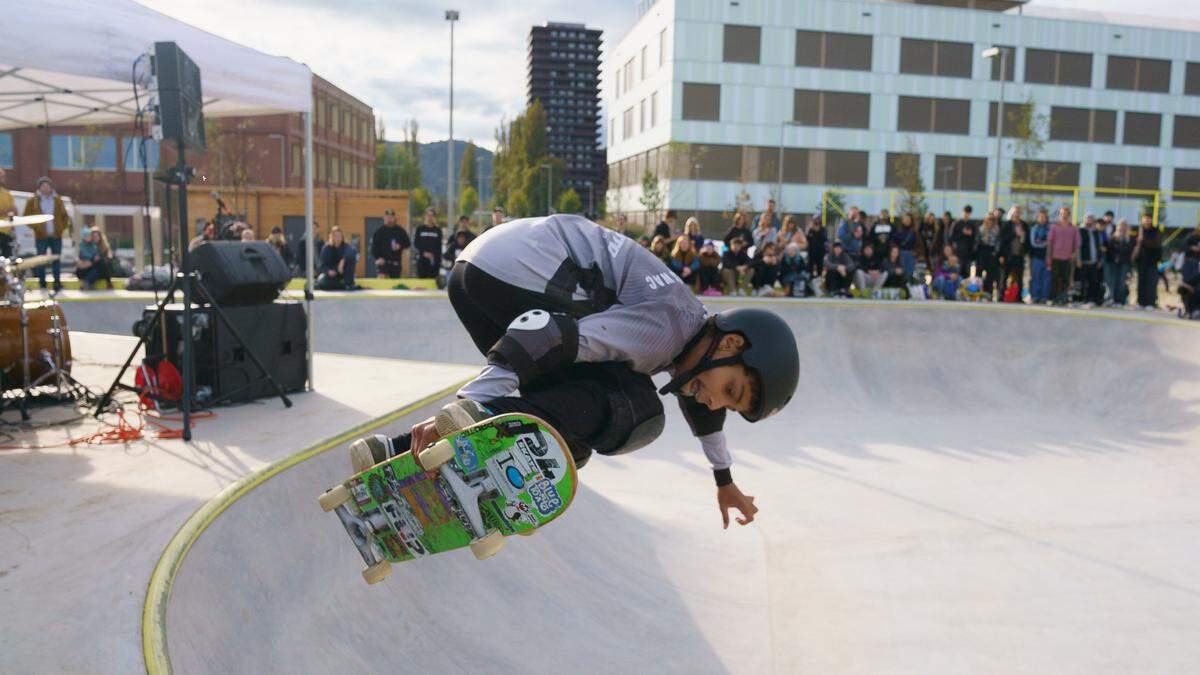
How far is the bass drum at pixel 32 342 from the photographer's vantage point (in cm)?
577

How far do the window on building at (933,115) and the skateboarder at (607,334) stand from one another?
43672mm

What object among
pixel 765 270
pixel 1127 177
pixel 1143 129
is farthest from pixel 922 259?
pixel 1143 129

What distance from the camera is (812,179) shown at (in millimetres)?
42156

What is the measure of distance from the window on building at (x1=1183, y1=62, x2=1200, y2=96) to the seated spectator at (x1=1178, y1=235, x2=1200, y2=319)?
3952 cm

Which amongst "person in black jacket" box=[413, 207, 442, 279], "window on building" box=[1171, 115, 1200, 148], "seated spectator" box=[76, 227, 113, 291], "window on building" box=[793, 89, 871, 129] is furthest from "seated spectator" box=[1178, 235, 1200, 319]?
"window on building" box=[1171, 115, 1200, 148]

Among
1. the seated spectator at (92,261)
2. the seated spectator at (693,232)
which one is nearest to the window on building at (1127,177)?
the seated spectator at (693,232)

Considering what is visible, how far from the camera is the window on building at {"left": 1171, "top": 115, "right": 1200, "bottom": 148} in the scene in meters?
45.2

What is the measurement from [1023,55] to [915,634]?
4554 cm

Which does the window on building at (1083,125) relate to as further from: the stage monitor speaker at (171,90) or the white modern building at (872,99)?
the stage monitor speaker at (171,90)

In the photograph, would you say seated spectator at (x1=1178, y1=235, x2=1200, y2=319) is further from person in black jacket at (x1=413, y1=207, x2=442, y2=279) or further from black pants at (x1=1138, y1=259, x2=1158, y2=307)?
person in black jacket at (x1=413, y1=207, x2=442, y2=279)

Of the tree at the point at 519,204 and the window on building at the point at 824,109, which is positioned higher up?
the window on building at the point at 824,109

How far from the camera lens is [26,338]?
587 cm

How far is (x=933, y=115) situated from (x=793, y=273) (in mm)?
32294

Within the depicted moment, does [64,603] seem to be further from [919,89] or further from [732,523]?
[919,89]
